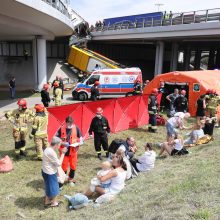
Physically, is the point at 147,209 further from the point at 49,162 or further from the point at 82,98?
the point at 82,98

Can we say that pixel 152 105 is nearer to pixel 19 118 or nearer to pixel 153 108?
pixel 153 108

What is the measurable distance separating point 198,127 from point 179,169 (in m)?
3.30

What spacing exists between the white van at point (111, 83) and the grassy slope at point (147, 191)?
1219cm

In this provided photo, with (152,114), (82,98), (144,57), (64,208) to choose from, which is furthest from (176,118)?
(144,57)

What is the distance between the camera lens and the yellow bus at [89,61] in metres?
30.4

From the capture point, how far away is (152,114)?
13523mm

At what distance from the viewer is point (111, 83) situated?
2238 cm

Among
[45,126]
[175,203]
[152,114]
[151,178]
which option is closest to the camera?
[175,203]

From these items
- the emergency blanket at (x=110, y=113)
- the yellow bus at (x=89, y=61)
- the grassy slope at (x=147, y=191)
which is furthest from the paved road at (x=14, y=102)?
the grassy slope at (x=147, y=191)

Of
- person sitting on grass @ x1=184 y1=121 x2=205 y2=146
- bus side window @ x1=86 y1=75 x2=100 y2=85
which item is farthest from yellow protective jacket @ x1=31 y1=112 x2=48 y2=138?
bus side window @ x1=86 y1=75 x2=100 y2=85

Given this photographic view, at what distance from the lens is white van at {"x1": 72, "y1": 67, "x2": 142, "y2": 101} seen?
22250 mm

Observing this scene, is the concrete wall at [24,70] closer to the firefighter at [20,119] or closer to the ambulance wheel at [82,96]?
the ambulance wheel at [82,96]

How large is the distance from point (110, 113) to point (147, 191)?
6615 millimetres

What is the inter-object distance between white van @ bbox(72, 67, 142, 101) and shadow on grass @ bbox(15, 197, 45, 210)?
1505cm
